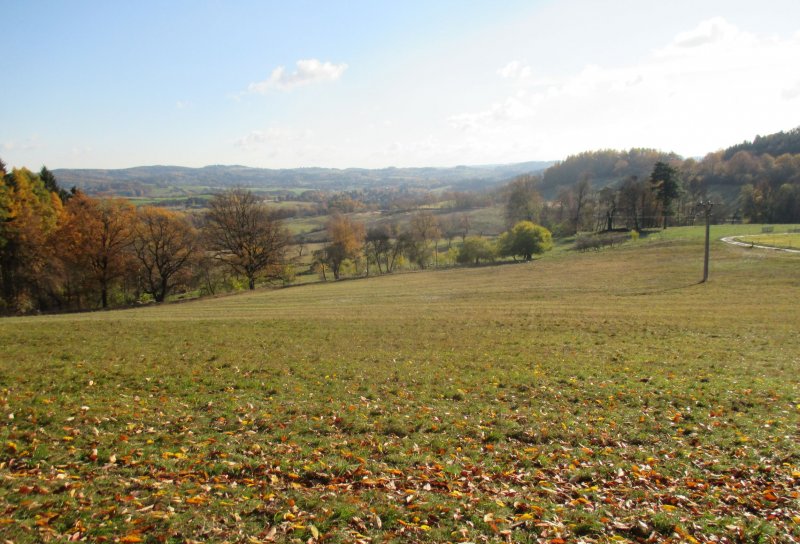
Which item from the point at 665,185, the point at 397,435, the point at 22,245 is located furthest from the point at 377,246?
the point at 397,435

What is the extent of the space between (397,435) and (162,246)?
49.3 m

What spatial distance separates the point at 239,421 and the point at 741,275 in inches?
1903

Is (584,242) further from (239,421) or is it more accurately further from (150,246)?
(239,421)

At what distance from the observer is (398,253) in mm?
88062

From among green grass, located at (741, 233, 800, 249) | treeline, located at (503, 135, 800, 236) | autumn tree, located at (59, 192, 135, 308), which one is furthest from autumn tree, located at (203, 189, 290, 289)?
treeline, located at (503, 135, 800, 236)

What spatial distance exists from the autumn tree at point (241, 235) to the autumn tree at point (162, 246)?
3217 mm

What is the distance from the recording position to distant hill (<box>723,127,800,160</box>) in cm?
15400

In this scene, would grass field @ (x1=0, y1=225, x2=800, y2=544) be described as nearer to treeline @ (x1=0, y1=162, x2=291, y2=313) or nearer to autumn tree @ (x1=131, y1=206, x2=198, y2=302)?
treeline @ (x1=0, y1=162, x2=291, y2=313)

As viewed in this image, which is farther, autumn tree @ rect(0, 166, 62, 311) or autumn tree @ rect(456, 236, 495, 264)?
autumn tree @ rect(456, 236, 495, 264)

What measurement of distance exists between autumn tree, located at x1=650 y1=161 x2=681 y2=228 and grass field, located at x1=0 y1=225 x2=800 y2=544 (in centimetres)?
7474

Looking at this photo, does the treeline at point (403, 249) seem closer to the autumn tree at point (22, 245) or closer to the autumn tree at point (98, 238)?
the autumn tree at point (98, 238)

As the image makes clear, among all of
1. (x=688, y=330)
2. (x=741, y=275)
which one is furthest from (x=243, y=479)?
(x=741, y=275)

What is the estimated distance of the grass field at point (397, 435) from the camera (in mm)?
6461

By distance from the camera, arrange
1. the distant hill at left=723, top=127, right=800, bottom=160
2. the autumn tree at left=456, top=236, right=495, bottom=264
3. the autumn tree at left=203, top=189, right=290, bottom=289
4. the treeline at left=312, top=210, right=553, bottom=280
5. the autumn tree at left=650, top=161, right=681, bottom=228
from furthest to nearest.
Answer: the distant hill at left=723, top=127, right=800, bottom=160 → the autumn tree at left=650, top=161, right=681, bottom=228 → the autumn tree at left=456, top=236, right=495, bottom=264 → the treeline at left=312, top=210, right=553, bottom=280 → the autumn tree at left=203, top=189, right=290, bottom=289
